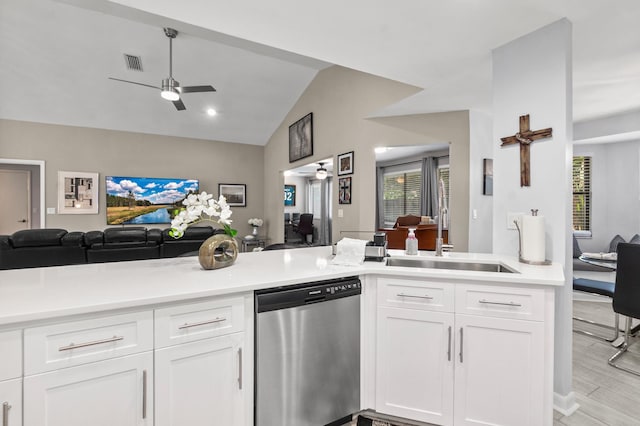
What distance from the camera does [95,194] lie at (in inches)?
243

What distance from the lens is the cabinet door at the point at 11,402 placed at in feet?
3.06

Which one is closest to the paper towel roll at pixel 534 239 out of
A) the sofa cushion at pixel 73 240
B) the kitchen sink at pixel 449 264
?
the kitchen sink at pixel 449 264

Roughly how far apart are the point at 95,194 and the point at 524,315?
A: 7594 mm

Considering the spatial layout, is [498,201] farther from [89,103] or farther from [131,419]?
[89,103]

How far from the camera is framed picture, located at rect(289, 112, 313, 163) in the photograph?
5.50m

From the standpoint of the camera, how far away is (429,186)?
677 cm

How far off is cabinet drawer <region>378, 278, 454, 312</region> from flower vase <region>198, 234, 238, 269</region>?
897 mm

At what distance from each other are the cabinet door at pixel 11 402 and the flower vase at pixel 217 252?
0.80 metres

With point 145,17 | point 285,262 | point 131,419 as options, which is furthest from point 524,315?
point 145,17

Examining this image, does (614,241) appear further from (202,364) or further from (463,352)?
(202,364)

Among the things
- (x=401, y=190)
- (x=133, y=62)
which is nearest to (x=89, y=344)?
(x=133, y=62)

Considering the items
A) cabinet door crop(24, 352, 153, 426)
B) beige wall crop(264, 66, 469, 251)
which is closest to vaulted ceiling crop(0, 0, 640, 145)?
beige wall crop(264, 66, 469, 251)

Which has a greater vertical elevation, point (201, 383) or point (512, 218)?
point (512, 218)

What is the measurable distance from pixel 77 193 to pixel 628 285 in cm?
847
